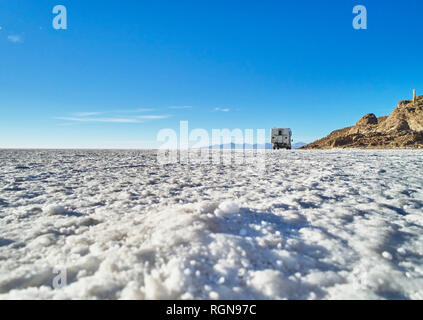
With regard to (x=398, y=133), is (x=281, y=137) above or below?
below

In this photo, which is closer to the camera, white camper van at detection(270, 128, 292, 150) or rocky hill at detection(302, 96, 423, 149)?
white camper van at detection(270, 128, 292, 150)

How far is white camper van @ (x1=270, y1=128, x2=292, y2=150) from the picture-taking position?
118 feet

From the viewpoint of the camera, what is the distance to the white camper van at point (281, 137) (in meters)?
36.0

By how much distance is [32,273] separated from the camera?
1811mm

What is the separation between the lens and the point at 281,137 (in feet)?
119

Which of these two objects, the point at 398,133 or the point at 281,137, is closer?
the point at 281,137

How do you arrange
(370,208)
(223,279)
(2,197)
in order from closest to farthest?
1. (223,279)
2. (370,208)
3. (2,197)

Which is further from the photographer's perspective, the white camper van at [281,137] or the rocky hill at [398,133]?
the rocky hill at [398,133]
